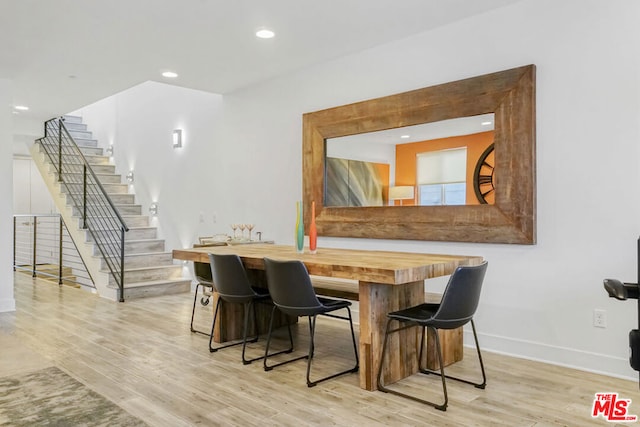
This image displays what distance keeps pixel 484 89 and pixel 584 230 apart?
1.24 m

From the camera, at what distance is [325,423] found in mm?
2443

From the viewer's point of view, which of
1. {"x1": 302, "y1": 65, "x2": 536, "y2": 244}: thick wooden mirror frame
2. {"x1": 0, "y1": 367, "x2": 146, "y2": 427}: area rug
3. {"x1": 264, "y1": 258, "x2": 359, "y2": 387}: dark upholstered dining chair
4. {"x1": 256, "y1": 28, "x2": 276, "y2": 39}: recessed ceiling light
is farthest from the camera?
{"x1": 256, "y1": 28, "x2": 276, "y2": 39}: recessed ceiling light

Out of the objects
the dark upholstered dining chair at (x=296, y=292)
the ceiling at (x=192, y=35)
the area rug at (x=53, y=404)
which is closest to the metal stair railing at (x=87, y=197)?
the ceiling at (x=192, y=35)

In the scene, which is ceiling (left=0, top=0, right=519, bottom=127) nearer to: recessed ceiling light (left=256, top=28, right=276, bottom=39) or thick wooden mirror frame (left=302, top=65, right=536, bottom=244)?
recessed ceiling light (left=256, top=28, right=276, bottom=39)

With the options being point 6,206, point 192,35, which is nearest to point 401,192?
point 192,35

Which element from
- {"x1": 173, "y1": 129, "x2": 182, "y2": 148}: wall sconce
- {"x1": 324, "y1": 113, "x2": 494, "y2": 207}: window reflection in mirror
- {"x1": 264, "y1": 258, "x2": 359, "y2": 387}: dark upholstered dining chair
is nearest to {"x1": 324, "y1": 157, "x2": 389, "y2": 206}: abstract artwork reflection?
{"x1": 324, "y1": 113, "x2": 494, "y2": 207}: window reflection in mirror

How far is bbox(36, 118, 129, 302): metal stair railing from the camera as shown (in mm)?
6523

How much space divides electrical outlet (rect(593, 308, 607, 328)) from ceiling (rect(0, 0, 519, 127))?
2.24 m

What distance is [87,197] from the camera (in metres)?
7.59

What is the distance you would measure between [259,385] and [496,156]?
2.33 metres

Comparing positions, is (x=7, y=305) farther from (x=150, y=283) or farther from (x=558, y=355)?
(x=558, y=355)

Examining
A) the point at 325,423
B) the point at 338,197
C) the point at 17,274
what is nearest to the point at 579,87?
the point at 338,197

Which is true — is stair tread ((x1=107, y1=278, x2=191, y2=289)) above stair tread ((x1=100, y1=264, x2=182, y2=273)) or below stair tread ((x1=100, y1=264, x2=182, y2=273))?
below

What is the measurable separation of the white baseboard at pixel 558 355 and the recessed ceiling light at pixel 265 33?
294 centimetres
